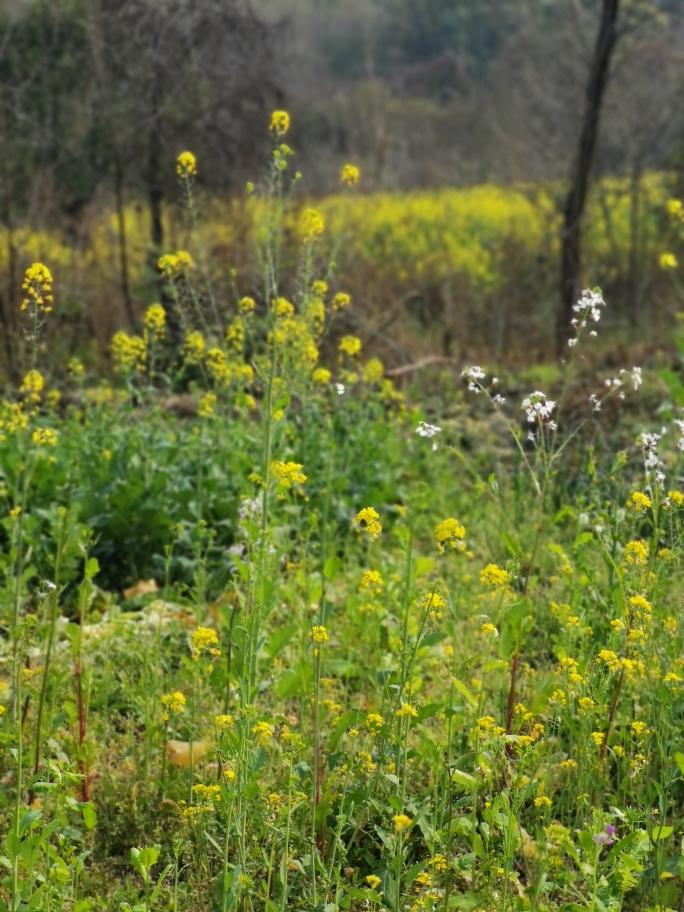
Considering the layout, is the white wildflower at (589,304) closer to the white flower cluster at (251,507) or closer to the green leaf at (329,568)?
the green leaf at (329,568)

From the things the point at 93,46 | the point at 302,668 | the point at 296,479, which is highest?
the point at 93,46

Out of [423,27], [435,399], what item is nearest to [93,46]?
[435,399]

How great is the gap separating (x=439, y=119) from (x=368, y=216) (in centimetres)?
1197

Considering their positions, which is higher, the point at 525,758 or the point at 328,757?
the point at 525,758

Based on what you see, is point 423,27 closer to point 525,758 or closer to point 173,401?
point 173,401

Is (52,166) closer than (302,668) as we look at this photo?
No

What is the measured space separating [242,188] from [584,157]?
3.02 metres

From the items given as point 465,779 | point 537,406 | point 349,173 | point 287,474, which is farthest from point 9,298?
point 465,779

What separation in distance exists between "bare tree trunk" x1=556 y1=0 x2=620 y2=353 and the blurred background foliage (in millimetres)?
133

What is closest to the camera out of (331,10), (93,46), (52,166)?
(93,46)

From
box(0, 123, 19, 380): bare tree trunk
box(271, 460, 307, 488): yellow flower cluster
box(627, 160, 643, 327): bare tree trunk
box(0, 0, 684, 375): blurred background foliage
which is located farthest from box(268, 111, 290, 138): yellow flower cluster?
box(627, 160, 643, 327): bare tree trunk

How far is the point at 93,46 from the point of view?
7535mm

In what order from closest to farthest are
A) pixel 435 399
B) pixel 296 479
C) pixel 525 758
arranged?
pixel 525 758
pixel 296 479
pixel 435 399

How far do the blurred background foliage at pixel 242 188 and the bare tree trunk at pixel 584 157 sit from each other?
0.13 metres
